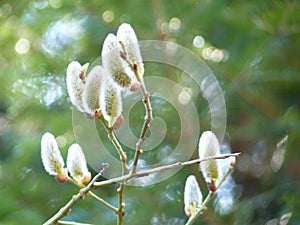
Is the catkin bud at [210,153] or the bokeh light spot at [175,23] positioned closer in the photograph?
the catkin bud at [210,153]

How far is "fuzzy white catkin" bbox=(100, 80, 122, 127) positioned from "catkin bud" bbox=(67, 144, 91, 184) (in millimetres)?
40

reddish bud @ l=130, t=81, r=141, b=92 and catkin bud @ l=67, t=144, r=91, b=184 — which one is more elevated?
reddish bud @ l=130, t=81, r=141, b=92

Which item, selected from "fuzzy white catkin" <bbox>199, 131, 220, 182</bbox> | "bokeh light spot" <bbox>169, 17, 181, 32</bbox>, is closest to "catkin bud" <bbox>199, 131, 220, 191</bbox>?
"fuzzy white catkin" <bbox>199, 131, 220, 182</bbox>

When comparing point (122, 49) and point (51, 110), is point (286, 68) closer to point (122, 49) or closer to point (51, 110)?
point (51, 110)

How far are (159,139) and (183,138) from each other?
6 centimetres

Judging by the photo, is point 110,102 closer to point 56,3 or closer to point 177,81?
point 177,81

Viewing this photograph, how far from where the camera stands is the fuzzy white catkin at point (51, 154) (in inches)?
15.7

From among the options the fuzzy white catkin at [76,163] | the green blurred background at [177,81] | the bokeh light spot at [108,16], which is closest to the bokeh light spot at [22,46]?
the green blurred background at [177,81]

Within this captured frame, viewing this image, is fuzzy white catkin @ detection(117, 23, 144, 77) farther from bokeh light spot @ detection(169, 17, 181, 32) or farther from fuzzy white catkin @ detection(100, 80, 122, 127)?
bokeh light spot @ detection(169, 17, 181, 32)

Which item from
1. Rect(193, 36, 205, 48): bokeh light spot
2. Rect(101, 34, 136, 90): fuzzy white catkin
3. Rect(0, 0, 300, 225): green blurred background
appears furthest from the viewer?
Rect(193, 36, 205, 48): bokeh light spot

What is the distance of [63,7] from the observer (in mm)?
948

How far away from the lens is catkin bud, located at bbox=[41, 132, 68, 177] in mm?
399

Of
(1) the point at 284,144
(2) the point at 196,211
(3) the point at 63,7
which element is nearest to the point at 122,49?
(2) the point at 196,211

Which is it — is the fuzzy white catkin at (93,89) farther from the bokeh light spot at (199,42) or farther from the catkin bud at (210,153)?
the bokeh light spot at (199,42)
